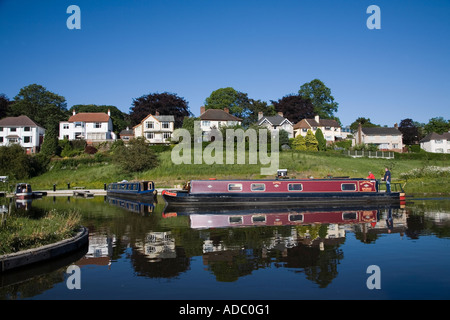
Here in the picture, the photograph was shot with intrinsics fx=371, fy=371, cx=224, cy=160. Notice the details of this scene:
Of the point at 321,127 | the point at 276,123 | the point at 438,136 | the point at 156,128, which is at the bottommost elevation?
the point at 438,136

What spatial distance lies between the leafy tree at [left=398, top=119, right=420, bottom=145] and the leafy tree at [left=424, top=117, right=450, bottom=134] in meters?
2.81

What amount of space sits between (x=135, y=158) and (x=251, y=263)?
134ft

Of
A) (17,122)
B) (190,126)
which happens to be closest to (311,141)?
(190,126)

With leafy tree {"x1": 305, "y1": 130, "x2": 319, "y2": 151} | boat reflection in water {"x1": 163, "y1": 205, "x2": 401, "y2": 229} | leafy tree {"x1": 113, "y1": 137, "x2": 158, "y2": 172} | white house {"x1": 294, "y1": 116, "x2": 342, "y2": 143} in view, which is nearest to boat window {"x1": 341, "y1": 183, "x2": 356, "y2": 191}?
boat reflection in water {"x1": 163, "y1": 205, "x2": 401, "y2": 229}

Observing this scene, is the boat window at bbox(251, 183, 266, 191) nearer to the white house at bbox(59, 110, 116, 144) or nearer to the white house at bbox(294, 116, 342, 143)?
the white house at bbox(59, 110, 116, 144)

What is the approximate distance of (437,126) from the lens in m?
84.6

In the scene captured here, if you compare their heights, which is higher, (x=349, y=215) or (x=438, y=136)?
(x=438, y=136)

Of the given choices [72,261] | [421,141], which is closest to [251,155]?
[72,261]

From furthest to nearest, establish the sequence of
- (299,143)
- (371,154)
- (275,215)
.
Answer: (299,143) → (371,154) → (275,215)

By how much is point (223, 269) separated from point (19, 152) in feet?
172

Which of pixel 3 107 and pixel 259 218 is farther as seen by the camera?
pixel 3 107

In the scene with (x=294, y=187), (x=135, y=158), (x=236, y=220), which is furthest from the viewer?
(x=135, y=158)

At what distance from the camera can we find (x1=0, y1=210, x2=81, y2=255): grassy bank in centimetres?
1061

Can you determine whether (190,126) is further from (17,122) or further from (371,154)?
(17,122)
